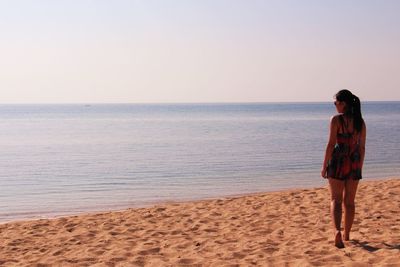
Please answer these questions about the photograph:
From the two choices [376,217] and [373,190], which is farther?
[373,190]

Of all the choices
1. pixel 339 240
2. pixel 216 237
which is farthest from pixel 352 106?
pixel 216 237

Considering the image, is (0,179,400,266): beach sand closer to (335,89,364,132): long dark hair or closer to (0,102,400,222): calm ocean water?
(335,89,364,132): long dark hair

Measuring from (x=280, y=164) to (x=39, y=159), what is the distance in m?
12.1

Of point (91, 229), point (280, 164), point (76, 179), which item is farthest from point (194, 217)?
point (280, 164)

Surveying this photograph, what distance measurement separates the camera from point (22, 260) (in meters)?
6.92

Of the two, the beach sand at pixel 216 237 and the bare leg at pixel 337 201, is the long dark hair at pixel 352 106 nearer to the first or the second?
the bare leg at pixel 337 201

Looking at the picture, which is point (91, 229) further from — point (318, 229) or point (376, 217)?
point (376, 217)

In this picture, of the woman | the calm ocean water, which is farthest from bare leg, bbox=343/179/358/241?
the calm ocean water

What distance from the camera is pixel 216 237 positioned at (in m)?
7.70

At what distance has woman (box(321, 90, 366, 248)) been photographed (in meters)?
6.15

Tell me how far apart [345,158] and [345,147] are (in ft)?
0.46

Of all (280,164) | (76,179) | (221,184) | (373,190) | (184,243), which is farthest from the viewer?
(280,164)

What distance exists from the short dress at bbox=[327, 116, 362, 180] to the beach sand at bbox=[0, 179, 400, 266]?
3.02ft

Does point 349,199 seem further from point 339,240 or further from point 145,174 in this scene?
point 145,174
